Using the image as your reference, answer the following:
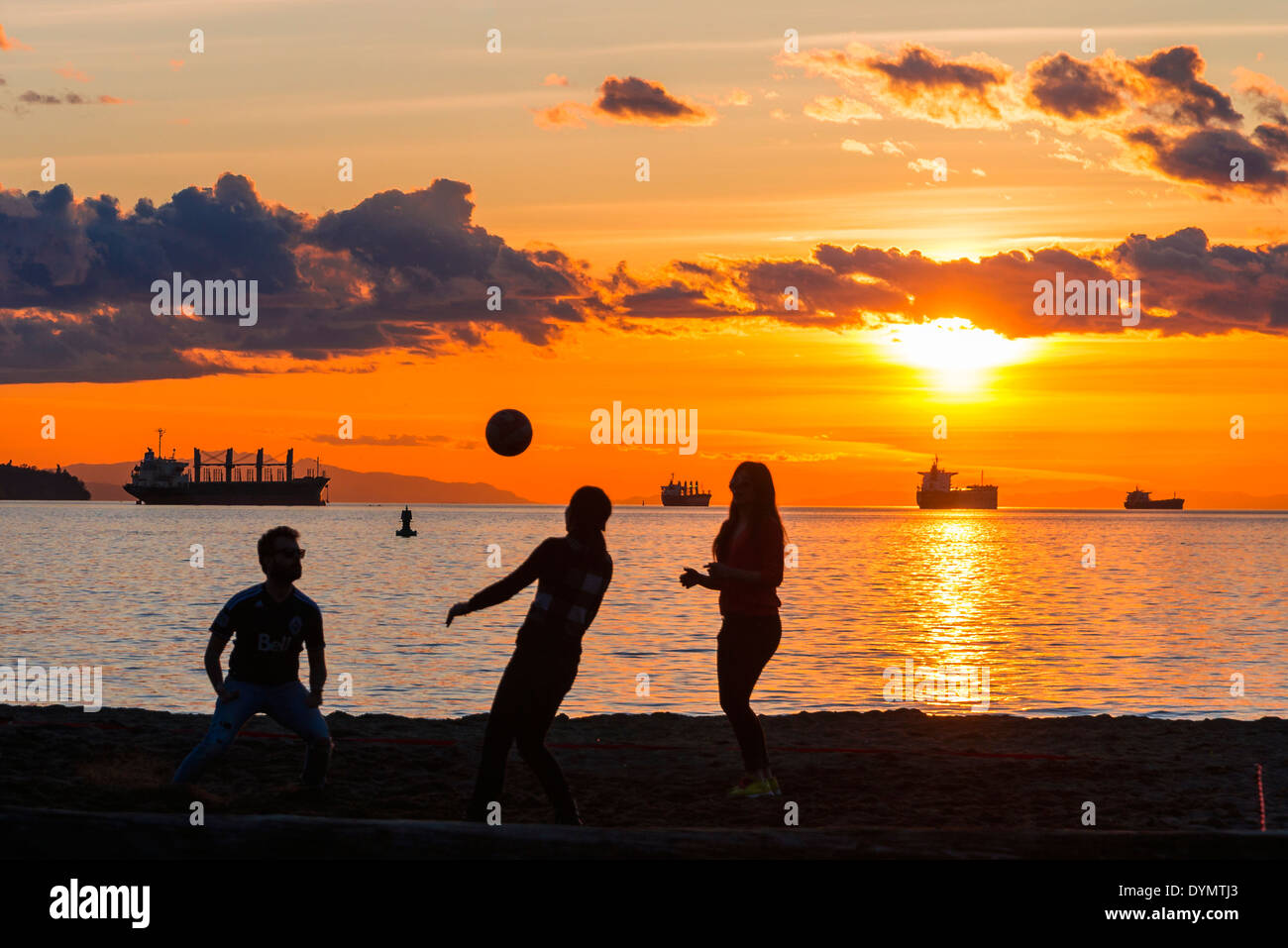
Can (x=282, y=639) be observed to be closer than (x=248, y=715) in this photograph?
Yes

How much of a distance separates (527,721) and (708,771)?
3816 millimetres

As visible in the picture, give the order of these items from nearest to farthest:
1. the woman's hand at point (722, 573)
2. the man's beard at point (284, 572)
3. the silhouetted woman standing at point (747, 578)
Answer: the man's beard at point (284, 572) → the woman's hand at point (722, 573) → the silhouetted woman standing at point (747, 578)

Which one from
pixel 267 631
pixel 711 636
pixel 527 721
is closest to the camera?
pixel 527 721

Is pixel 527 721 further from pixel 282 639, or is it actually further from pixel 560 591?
pixel 282 639

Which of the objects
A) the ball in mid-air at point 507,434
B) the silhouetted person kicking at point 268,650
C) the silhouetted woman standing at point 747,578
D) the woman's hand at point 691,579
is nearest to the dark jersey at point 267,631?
the silhouetted person kicking at point 268,650

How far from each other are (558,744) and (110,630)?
75.2 feet

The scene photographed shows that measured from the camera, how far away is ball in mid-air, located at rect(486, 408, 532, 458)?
508 inches

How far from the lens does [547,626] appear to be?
7273 millimetres

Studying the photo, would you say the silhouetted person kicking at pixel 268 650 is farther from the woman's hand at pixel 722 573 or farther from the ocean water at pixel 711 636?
the ocean water at pixel 711 636

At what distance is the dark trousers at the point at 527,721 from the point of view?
7.31 meters

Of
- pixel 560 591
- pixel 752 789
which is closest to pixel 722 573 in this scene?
pixel 560 591

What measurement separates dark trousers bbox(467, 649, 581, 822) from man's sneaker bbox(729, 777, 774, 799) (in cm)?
209

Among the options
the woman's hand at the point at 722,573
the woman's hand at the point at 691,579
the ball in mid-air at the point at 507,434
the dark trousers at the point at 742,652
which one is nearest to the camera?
the woman's hand at the point at 691,579

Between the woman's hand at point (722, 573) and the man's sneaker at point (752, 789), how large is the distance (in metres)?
1.79
